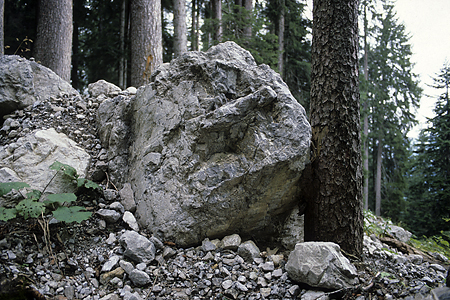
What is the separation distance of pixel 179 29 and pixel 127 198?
→ 199 inches

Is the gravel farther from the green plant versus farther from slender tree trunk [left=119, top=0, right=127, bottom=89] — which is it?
slender tree trunk [left=119, top=0, right=127, bottom=89]

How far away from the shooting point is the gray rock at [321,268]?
1979 millimetres

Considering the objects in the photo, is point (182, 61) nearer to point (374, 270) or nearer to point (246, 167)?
point (246, 167)

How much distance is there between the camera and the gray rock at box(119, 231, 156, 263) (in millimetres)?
2285

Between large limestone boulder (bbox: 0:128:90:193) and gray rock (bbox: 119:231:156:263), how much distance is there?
97cm

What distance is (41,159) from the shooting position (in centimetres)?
296

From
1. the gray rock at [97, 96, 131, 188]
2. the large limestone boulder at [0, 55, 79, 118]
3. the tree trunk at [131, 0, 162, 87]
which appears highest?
the tree trunk at [131, 0, 162, 87]

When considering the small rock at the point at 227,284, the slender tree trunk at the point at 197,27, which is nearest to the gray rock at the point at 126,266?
the small rock at the point at 227,284

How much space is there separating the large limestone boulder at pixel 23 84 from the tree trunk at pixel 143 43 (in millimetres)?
1571

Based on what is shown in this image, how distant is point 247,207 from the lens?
262 centimetres

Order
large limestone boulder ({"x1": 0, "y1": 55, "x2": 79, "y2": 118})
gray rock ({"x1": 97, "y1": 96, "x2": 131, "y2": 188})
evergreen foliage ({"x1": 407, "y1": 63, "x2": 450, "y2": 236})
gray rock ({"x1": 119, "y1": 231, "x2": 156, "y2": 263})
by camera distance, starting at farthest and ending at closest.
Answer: evergreen foliage ({"x1": 407, "y1": 63, "x2": 450, "y2": 236})
large limestone boulder ({"x1": 0, "y1": 55, "x2": 79, "y2": 118})
gray rock ({"x1": 97, "y1": 96, "x2": 131, "y2": 188})
gray rock ({"x1": 119, "y1": 231, "x2": 156, "y2": 263})

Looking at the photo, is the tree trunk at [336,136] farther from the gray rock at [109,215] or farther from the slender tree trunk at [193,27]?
the slender tree trunk at [193,27]

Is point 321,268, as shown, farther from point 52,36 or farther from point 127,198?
point 52,36

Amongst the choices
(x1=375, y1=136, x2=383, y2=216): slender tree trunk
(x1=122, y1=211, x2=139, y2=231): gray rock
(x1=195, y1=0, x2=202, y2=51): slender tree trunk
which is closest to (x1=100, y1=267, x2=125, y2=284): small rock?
(x1=122, y1=211, x2=139, y2=231): gray rock
